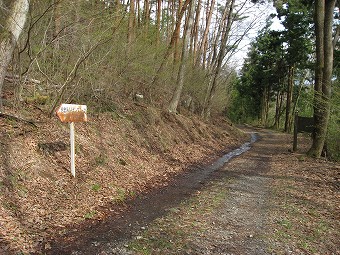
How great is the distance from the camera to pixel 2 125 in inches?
262

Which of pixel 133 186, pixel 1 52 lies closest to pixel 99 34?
pixel 1 52

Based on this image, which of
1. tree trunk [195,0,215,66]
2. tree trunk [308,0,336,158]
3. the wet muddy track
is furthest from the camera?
tree trunk [195,0,215,66]

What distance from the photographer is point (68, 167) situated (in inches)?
274

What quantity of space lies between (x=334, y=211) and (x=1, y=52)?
7.66m

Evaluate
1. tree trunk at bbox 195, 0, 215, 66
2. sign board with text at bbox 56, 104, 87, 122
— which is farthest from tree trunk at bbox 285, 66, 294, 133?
sign board with text at bbox 56, 104, 87, 122

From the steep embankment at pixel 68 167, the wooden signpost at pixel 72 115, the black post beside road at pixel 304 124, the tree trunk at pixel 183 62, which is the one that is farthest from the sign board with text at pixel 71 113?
the black post beside road at pixel 304 124

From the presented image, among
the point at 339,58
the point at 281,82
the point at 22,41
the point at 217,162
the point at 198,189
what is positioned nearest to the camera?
the point at 22,41

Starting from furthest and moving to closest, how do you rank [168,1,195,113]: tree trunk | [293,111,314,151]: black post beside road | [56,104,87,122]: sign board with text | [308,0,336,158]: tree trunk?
[168,1,195,113]: tree trunk → [293,111,314,151]: black post beside road → [308,0,336,158]: tree trunk → [56,104,87,122]: sign board with text

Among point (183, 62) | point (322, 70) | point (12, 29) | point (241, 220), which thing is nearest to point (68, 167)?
point (12, 29)

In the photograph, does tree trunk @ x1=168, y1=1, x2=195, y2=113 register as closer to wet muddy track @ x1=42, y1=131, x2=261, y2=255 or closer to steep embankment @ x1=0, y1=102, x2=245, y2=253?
steep embankment @ x1=0, y1=102, x2=245, y2=253

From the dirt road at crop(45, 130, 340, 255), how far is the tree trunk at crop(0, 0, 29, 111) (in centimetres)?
399

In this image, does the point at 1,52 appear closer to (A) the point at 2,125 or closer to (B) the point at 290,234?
(A) the point at 2,125

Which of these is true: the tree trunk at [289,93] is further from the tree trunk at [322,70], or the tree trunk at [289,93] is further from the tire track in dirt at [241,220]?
the tire track in dirt at [241,220]

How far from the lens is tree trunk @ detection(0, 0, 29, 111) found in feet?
21.3
